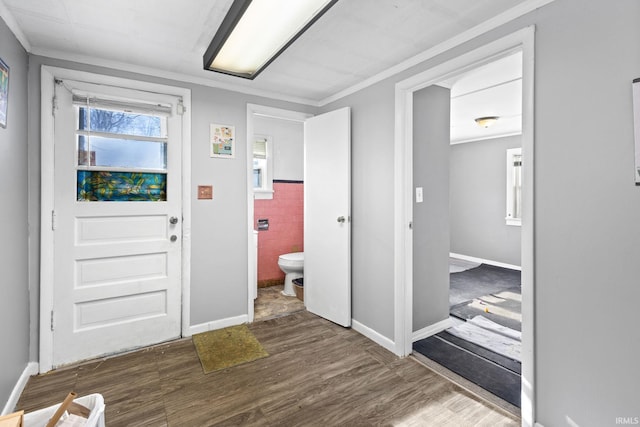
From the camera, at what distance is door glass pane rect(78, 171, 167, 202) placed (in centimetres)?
233

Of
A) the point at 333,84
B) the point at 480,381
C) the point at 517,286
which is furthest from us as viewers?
the point at 517,286

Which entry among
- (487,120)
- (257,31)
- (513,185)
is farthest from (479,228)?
(257,31)

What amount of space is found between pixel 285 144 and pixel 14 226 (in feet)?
10.2

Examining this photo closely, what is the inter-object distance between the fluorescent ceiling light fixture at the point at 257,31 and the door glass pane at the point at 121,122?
2.54ft

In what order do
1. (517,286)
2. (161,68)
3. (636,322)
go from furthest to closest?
(517,286) → (161,68) → (636,322)

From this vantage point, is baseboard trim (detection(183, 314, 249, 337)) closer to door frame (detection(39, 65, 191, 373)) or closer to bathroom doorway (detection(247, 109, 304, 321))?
door frame (detection(39, 65, 191, 373))

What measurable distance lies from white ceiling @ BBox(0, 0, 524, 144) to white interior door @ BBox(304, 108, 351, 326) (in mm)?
525

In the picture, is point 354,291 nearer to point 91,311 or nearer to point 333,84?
point 333,84

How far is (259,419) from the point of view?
67.5 inches

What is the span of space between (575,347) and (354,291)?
5.59ft

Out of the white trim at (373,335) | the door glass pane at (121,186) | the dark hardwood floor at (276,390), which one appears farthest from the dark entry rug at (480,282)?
the door glass pane at (121,186)

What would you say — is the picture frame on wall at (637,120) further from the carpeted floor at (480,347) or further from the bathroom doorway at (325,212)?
the bathroom doorway at (325,212)

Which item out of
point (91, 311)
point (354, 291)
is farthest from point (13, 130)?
point (354, 291)

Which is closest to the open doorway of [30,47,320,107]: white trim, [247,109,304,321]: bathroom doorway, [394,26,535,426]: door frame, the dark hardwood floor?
[394,26,535,426]: door frame
